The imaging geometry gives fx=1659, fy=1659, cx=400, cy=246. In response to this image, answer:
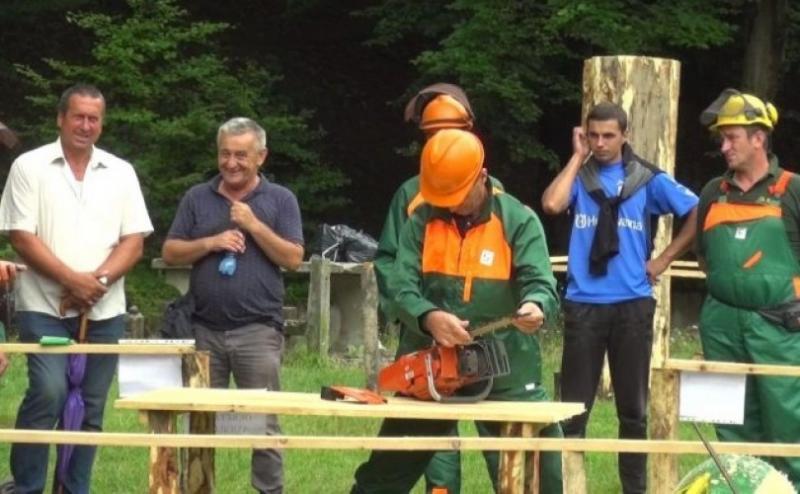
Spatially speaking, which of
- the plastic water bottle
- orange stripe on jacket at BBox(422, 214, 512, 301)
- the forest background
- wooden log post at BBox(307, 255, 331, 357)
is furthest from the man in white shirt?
the forest background

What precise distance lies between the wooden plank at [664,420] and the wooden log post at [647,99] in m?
4.41

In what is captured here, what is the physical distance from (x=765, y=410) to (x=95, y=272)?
314 centimetres

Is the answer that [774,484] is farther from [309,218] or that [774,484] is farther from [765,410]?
[309,218]

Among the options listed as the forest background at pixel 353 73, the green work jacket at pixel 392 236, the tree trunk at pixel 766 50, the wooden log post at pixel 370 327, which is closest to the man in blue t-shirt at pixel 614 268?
the green work jacket at pixel 392 236

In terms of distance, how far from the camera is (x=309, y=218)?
20.4 metres

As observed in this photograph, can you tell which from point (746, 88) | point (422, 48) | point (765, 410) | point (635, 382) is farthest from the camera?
point (422, 48)

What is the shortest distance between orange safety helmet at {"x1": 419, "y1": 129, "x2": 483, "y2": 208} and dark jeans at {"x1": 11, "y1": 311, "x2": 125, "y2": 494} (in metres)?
2.19

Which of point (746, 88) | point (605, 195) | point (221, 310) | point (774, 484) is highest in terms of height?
point (746, 88)

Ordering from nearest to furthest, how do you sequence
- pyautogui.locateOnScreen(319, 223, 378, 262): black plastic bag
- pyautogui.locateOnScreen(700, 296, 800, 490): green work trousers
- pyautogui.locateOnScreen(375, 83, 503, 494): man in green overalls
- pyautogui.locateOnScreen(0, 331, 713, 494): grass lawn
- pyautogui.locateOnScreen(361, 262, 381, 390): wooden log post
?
pyautogui.locateOnScreen(375, 83, 503, 494): man in green overalls < pyautogui.locateOnScreen(700, 296, 800, 490): green work trousers < pyautogui.locateOnScreen(0, 331, 713, 494): grass lawn < pyautogui.locateOnScreen(361, 262, 381, 390): wooden log post < pyautogui.locateOnScreen(319, 223, 378, 262): black plastic bag

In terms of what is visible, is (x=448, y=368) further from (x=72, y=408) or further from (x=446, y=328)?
(x=72, y=408)

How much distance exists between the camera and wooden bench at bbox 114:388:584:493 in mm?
5875

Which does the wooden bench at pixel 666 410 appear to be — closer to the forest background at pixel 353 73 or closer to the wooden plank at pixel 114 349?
the wooden plank at pixel 114 349

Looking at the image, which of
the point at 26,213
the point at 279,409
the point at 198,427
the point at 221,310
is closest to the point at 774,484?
the point at 279,409

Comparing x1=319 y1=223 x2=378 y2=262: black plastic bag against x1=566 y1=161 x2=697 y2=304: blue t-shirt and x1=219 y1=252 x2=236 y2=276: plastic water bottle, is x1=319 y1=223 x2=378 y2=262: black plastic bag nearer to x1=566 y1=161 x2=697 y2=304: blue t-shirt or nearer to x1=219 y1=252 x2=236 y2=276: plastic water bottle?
x1=566 y1=161 x2=697 y2=304: blue t-shirt
